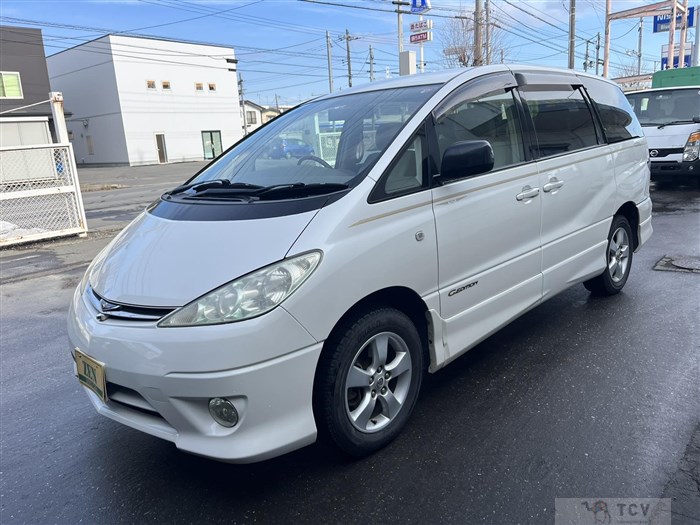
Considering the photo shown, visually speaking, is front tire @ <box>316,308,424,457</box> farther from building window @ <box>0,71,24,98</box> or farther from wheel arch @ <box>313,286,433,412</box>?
building window @ <box>0,71,24,98</box>

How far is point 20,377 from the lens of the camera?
3.92 metres

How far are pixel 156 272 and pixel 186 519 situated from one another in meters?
1.10

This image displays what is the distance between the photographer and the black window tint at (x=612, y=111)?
4.48 m

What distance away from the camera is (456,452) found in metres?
2.72

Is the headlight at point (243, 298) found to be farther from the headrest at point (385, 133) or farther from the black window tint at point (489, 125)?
the black window tint at point (489, 125)

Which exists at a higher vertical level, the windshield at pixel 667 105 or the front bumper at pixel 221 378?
the windshield at pixel 667 105

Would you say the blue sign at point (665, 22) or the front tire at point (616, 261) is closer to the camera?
the front tire at point (616, 261)

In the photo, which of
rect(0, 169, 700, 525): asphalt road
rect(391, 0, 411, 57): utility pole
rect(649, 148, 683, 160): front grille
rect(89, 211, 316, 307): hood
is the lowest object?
rect(0, 169, 700, 525): asphalt road

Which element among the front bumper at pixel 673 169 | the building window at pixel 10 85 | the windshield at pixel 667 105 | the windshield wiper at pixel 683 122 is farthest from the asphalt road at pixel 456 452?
the building window at pixel 10 85

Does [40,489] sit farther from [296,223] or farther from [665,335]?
[665,335]

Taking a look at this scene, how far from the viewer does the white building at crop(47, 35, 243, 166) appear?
42.3 metres

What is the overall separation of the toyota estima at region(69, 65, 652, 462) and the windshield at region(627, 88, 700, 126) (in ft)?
28.7

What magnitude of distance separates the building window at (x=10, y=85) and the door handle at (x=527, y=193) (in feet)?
127

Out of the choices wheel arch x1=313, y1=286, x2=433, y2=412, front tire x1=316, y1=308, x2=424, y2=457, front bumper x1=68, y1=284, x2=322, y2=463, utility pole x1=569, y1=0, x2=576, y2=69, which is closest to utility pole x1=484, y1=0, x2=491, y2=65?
utility pole x1=569, y1=0, x2=576, y2=69
